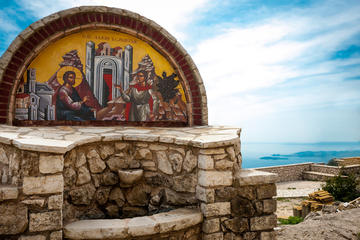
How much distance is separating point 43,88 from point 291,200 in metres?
13.3

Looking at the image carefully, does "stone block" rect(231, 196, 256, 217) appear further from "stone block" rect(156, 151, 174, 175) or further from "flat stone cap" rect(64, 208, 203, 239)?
"stone block" rect(156, 151, 174, 175)

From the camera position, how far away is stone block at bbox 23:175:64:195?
2.97 m

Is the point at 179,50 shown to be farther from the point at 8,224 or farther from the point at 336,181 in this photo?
the point at 336,181

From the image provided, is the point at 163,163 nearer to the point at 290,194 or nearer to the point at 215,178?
the point at 215,178

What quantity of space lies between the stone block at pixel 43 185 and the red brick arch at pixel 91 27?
10.2 feet

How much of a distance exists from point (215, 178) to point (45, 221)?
2.11 metres

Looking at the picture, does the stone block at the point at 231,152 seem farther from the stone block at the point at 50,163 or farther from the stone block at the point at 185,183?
the stone block at the point at 50,163

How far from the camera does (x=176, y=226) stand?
3.41 metres

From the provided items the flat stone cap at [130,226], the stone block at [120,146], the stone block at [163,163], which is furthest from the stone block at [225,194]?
the stone block at [120,146]

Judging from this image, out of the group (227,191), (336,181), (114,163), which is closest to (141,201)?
(114,163)

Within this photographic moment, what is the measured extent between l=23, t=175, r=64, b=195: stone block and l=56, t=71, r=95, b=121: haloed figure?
299 cm

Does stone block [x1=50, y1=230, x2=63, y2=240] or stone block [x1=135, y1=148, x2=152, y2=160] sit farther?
stone block [x1=135, y1=148, x2=152, y2=160]

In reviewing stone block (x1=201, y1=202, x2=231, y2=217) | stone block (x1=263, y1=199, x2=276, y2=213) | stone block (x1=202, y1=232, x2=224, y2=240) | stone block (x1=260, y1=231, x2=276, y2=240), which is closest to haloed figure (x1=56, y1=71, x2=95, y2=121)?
stone block (x1=201, y1=202, x2=231, y2=217)

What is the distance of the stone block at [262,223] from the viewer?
3811 millimetres
